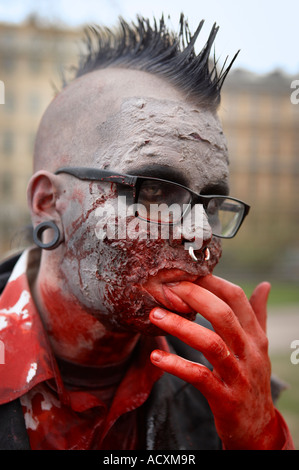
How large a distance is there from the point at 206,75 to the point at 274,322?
9684 mm

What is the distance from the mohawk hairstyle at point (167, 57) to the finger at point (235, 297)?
850mm

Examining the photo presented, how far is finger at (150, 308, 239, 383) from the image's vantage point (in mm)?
1798

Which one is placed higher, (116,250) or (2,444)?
(116,250)

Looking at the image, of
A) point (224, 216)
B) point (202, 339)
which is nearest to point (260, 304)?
point (224, 216)

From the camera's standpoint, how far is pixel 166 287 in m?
1.93

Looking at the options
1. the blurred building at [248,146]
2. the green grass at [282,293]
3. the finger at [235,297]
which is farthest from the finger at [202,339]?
the blurred building at [248,146]

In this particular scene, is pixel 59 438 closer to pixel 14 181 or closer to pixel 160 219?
pixel 160 219

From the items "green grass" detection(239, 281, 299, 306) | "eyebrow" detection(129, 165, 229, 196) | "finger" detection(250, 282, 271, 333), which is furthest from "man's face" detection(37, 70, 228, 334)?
"green grass" detection(239, 281, 299, 306)

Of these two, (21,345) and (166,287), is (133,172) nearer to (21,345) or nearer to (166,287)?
(166,287)

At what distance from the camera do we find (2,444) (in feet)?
6.25

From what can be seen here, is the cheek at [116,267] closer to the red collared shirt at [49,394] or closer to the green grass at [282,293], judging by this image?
the red collared shirt at [49,394]

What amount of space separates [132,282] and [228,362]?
52 centimetres

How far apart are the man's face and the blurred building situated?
16.9 metres
